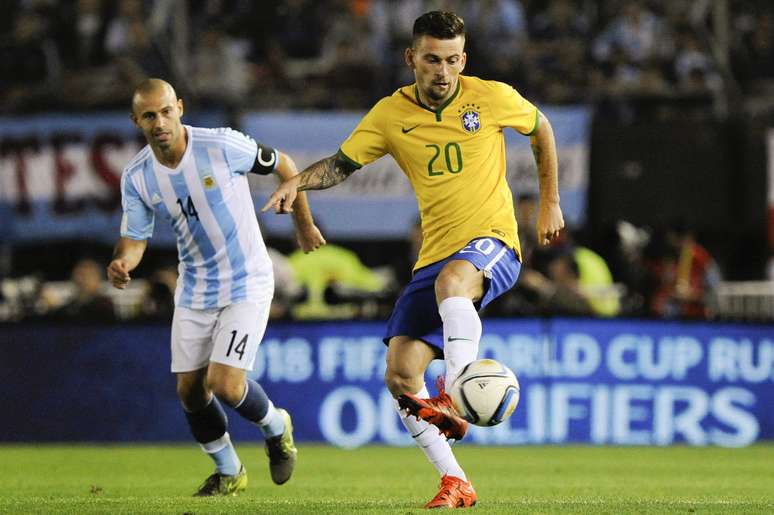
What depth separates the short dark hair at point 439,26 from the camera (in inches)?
305

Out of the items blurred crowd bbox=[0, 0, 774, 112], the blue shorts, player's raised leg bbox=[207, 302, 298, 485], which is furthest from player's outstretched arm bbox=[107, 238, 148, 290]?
blurred crowd bbox=[0, 0, 774, 112]

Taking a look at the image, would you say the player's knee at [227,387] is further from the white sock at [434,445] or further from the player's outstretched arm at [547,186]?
the player's outstretched arm at [547,186]

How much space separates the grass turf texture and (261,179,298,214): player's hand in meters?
1.50

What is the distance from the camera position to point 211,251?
9.14m

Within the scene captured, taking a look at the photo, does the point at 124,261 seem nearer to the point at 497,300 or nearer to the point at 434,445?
the point at 434,445

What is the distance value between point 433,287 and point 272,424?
6.19 ft

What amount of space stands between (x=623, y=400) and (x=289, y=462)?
5.19m

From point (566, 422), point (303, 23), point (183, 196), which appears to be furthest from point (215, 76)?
point (183, 196)

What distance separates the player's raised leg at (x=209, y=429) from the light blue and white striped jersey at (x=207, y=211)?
490mm

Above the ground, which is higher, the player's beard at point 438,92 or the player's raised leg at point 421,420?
the player's beard at point 438,92

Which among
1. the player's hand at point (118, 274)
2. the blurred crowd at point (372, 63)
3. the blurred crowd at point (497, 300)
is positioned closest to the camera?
the player's hand at point (118, 274)

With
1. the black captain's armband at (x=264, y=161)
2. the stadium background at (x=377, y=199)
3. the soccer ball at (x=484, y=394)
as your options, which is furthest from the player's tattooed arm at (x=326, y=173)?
the stadium background at (x=377, y=199)

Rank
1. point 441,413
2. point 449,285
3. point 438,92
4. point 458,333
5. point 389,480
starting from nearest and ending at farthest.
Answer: point 441,413 < point 458,333 < point 449,285 < point 438,92 < point 389,480

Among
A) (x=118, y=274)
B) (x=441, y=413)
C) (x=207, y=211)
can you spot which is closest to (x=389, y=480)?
(x=207, y=211)
